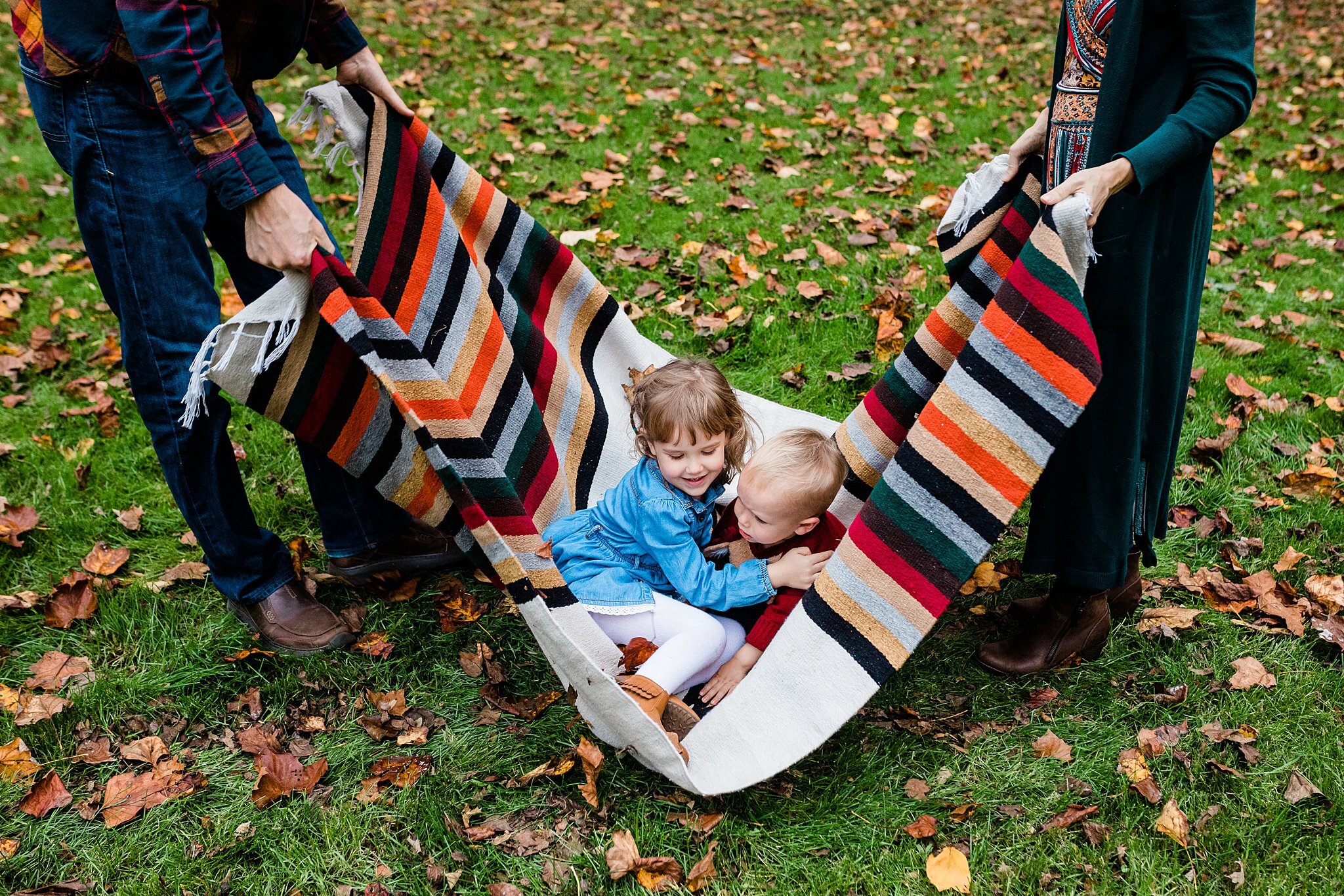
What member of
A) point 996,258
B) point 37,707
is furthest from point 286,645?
point 996,258

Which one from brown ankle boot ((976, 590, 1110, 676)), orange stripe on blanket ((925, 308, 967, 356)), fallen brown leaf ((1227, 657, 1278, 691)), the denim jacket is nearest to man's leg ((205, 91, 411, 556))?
the denim jacket

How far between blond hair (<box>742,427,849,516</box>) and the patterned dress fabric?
89 cm

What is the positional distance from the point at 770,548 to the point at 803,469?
14.2 inches

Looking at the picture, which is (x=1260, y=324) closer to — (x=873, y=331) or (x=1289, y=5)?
(x=873, y=331)

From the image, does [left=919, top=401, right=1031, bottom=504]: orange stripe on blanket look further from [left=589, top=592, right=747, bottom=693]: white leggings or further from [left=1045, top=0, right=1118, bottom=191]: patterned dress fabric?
[left=589, top=592, right=747, bottom=693]: white leggings

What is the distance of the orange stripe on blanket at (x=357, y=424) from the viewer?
250 cm

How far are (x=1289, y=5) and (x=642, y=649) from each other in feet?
37.7

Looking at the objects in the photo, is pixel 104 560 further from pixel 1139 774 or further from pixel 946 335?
pixel 1139 774

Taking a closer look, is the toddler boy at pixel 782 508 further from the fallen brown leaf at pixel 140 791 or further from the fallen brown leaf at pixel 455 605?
the fallen brown leaf at pixel 140 791

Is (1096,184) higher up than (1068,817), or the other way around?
(1096,184)

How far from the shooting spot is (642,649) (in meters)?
2.58

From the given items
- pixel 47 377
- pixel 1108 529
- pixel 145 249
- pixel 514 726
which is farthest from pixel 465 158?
pixel 1108 529

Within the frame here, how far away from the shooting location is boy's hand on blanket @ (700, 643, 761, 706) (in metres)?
2.59

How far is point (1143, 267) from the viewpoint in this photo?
215 centimetres
